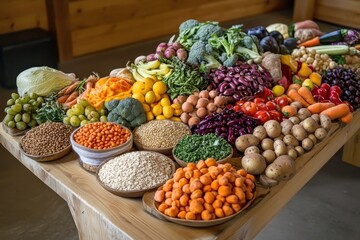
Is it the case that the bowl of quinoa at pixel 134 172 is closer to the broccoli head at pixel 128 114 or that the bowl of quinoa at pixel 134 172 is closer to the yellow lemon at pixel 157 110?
the broccoli head at pixel 128 114

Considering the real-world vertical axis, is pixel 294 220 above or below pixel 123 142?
below

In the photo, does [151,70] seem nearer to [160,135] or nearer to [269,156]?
[160,135]

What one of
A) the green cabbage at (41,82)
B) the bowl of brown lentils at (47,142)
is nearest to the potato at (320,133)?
the bowl of brown lentils at (47,142)

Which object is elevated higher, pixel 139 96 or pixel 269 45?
pixel 269 45

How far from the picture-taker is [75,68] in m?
5.11

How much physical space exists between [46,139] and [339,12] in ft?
19.8

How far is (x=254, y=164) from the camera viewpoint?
1835 mm

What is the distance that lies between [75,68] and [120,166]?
352 cm

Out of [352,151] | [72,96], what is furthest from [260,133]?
[352,151]

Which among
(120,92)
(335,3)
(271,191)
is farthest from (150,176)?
(335,3)

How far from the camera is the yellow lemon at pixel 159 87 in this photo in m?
2.39

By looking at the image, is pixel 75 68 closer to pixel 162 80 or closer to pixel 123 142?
pixel 162 80

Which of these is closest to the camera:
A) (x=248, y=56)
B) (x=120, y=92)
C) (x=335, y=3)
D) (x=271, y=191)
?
(x=271, y=191)

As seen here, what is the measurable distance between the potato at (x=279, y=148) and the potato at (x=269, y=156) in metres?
0.03
